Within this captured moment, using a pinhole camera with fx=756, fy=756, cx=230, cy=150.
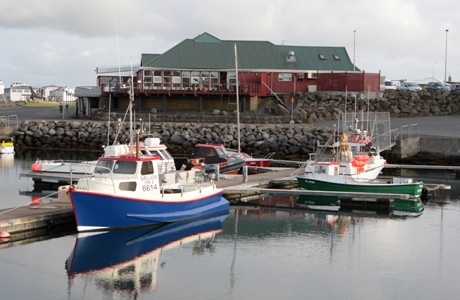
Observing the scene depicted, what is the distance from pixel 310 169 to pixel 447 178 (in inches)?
415

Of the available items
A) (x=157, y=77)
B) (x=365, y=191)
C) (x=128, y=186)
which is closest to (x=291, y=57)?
(x=157, y=77)

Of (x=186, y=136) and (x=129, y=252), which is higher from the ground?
(x=186, y=136)

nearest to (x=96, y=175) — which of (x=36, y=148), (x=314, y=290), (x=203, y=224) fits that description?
(x=203, y=224)

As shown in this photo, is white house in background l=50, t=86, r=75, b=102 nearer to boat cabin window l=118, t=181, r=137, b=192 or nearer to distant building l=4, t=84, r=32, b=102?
distant building l=4, t=84, r=32, b=102

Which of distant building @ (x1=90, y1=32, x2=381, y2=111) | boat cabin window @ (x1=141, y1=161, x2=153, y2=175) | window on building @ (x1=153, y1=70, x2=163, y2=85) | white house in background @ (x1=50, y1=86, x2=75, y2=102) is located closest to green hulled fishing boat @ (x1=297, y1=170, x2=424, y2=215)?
boat cabin window @ (x1=141, y1=161, x2=153, y2=175)

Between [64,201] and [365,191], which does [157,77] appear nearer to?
[365,191]

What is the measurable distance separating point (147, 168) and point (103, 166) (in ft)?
4.40

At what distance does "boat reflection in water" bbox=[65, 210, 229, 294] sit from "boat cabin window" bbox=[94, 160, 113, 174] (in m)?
1.92

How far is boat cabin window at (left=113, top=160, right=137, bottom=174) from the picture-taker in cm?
2280

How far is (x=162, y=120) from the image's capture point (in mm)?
53625

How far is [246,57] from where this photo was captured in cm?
5831

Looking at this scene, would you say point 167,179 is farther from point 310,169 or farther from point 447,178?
point 447,178

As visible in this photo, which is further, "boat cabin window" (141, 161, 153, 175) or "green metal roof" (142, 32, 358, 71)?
"green metal roof" (142, 32, 358, 71)

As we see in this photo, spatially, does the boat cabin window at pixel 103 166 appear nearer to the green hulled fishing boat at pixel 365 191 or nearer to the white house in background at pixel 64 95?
the green hulled fishing boat at pixel 365 191
